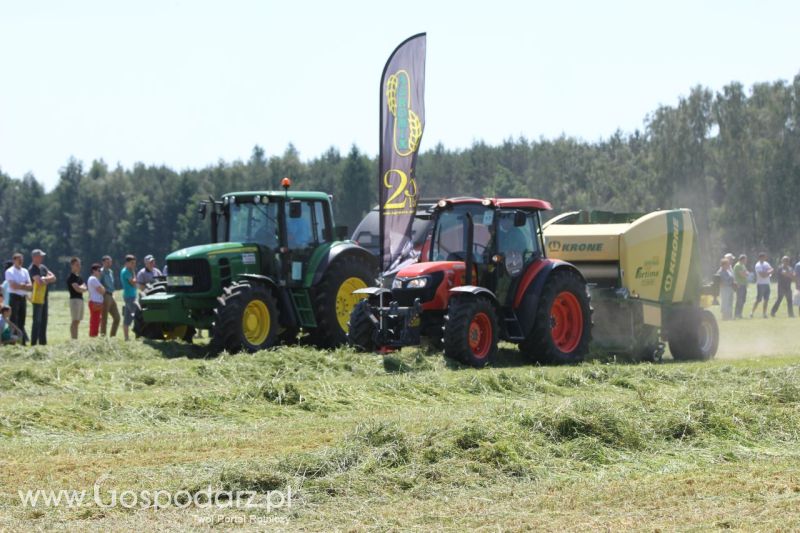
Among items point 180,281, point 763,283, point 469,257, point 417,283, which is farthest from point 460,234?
point 763,283

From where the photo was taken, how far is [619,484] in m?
7.33

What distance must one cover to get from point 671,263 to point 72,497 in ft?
37.5

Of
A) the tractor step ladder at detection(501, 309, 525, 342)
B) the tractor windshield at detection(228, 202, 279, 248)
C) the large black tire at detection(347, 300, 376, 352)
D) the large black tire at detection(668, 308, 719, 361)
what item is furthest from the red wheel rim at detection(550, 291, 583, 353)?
the tractor windshield at detection(228, 202, 279, 248)

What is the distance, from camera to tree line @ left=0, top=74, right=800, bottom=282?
58781 mm

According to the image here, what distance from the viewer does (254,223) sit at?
1698 cm

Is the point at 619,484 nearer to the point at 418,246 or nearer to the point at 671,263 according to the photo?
the point at 671,263

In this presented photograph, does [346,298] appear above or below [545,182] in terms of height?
below

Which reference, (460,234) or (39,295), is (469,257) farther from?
(39,295)

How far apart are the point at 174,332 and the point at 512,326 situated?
5.58m

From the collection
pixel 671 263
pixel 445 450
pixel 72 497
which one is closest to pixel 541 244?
pixel 671 263

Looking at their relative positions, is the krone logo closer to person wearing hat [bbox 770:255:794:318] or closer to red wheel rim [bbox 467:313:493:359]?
red wheel rim [bbox 467:313:493:359]

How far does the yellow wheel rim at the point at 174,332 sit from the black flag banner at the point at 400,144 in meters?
3.23

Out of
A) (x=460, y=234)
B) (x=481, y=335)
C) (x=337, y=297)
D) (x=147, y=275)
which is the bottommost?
(x=481, y=335)

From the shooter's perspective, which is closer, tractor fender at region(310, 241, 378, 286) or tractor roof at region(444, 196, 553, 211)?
tractor roof at region(444, 196, 553, 211)
